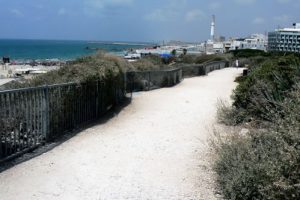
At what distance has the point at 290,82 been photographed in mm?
10914

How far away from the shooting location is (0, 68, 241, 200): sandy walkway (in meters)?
6.37

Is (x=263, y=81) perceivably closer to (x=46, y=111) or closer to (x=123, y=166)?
(x=123, y=166)

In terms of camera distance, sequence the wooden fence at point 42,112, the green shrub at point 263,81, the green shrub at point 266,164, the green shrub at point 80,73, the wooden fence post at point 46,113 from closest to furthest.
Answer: the green shrub at point 266,164, the wooden fence at point 42,112, the wooden fence post at point 46,113, the green shrub at point 263,81, the green shrub at point 80,73

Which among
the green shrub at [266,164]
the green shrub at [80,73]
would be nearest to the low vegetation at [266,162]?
the green shrub at [266,164]

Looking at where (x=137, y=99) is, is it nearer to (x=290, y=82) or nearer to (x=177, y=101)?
(x=177, y=101)

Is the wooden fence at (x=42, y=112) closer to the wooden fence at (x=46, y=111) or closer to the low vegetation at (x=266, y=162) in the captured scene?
the wooden fence at (x=46, y=111)

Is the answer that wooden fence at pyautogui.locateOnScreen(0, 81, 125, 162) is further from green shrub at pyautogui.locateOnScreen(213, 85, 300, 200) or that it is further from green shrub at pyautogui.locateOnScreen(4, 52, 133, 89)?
green shrub at pyautogui.locateOnScreen(213, 85, 300, 200)

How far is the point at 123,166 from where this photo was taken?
7.70 meters

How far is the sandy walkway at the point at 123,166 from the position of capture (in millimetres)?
6371

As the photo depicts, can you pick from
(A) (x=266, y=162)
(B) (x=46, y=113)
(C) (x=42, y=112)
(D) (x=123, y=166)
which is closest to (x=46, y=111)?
(B) (x=46, y=113)

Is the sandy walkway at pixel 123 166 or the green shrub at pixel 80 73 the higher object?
the green shrub at pixel 80 73

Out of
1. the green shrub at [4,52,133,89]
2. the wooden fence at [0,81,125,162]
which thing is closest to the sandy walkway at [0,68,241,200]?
the wooden fence at [0,81,125,162]

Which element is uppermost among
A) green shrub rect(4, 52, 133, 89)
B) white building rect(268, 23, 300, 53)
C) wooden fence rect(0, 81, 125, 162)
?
green shrub rect(4, 52, 133, 89)

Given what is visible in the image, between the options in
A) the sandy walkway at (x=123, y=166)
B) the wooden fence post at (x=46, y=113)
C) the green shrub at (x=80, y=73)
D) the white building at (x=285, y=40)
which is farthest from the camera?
the white building at (x=285, y=40)
